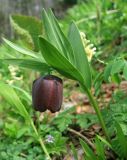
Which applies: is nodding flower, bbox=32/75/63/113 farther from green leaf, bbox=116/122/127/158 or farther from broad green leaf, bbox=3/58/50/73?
green leaf, bbox=116/122/127/158

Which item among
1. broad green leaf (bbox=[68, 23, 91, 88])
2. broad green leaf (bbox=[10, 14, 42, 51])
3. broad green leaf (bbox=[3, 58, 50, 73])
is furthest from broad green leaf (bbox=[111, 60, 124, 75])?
broad green leaf (bbox=[10, 14, 42, 51])

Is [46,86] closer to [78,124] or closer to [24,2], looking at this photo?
[78,124]

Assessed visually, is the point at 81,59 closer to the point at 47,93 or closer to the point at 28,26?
the point at 47,93

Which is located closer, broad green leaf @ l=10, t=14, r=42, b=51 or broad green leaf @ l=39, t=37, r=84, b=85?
broad green leaf @ l=39, t=37, r=84, b=85

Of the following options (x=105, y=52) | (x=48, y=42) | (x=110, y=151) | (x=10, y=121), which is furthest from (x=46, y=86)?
(x=105, y=52)

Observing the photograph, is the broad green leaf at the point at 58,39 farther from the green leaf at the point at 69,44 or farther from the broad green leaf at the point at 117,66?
the broad green leaf at the point at 117,66
